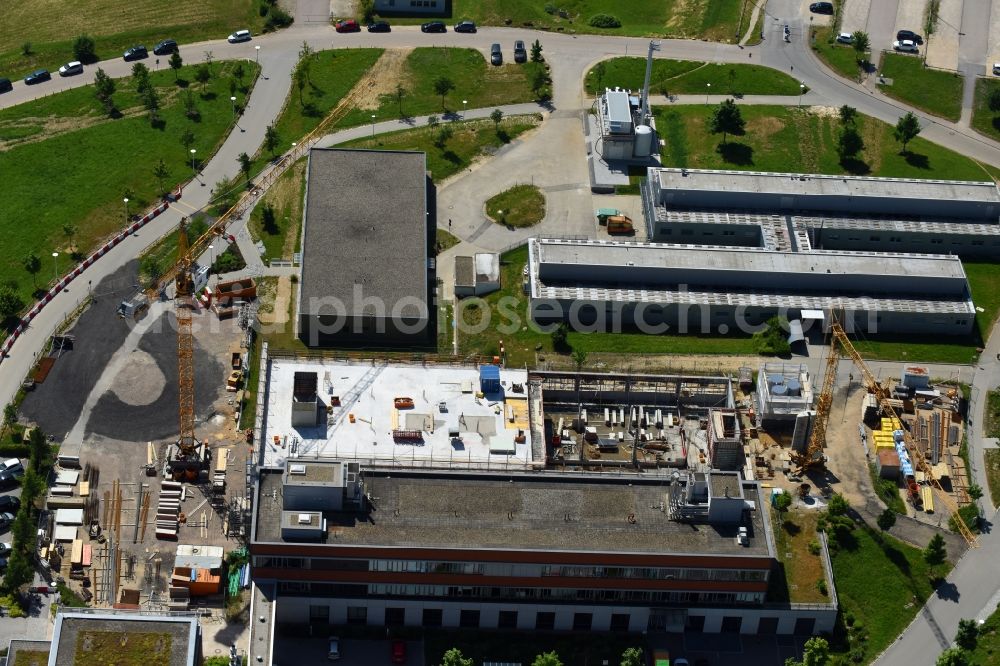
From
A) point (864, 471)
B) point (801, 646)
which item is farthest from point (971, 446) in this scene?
point (801, 646)

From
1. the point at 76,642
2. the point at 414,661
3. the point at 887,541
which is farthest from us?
the point at 887,541

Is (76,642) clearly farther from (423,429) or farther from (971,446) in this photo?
(971,446)

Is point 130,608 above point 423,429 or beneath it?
beneath

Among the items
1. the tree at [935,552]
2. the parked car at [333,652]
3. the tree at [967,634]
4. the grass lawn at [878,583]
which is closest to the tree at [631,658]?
the grass lawn at [878,583]

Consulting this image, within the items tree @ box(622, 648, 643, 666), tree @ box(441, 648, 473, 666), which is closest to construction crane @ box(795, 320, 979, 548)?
tree @ box(622, 648, 643, 666)

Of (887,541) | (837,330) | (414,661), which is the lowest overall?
(414,661)

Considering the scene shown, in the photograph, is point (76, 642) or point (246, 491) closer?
point (76, 642)
